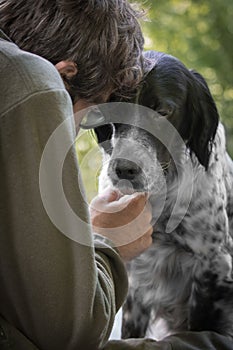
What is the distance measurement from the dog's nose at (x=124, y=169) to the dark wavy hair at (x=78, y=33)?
0.39 meters

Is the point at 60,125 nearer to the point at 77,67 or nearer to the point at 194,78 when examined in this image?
the point at 77,67

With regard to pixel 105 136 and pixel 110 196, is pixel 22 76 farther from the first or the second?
pixel 105 136

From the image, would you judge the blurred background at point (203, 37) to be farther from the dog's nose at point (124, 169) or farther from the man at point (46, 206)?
the man at point (46, 206)

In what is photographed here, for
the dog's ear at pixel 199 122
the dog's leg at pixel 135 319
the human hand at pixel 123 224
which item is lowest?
the dog's leg at pixel 135 319

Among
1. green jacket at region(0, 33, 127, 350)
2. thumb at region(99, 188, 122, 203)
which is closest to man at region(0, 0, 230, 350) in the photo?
green jacket at region(0, 33, 127, 350)

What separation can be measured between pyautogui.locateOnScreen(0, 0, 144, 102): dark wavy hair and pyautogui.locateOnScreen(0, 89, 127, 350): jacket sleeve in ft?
0.73

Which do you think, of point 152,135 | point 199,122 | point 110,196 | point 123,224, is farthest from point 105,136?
point 123,224

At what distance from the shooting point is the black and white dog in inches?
73.9

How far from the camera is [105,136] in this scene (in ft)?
6.33

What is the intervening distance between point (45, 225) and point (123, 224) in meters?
0.33

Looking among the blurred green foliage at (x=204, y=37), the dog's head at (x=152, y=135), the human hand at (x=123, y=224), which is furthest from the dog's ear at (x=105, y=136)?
the blurred green foliage at (x=204, y=37)

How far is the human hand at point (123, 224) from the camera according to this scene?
1418 millimetres

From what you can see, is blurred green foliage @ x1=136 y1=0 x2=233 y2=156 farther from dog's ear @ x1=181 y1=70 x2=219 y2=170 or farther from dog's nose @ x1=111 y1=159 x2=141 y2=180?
dog's nose @ x1=111 y1=159 x2=141 y2=180

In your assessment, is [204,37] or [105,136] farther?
[204,37]
